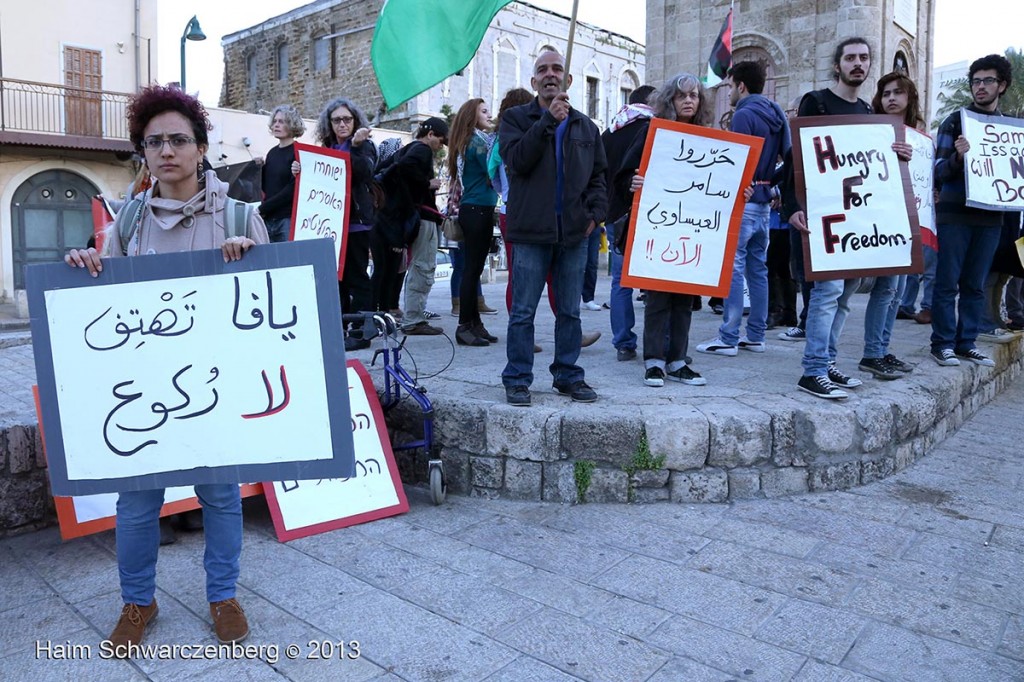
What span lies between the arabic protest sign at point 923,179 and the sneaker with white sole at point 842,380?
41.8 inches

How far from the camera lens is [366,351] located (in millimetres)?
5707

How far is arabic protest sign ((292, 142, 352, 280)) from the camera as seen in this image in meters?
5.82

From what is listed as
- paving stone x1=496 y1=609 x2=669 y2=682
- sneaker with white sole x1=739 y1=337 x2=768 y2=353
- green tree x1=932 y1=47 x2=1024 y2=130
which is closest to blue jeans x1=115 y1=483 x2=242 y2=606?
paving stone x1=496 y1=609 x2=669 y2=682

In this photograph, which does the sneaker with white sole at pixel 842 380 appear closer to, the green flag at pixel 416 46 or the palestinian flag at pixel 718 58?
the green flag at pixel 416 46

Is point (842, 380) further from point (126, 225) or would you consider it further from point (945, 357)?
point (126, 225)

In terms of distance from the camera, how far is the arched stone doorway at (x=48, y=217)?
20.5m

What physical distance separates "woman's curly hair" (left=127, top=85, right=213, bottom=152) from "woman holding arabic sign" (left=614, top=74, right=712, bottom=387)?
8.83ft

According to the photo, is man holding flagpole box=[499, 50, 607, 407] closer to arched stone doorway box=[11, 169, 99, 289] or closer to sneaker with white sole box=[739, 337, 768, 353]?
sneaker with white sole box=[739, 337, 768, 353]

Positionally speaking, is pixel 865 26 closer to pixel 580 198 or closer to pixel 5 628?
pixel 580 198

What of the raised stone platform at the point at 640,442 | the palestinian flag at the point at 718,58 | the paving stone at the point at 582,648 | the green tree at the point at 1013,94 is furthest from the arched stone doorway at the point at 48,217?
the green tree at the point at 1013,94

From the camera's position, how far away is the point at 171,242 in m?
2.70

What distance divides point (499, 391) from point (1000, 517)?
258 centimetres

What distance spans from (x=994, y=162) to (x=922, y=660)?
4.24 meters

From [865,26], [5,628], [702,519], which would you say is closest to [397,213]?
[702,519]
